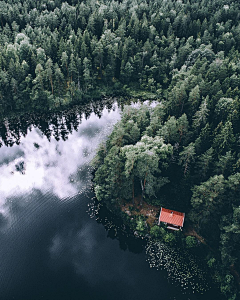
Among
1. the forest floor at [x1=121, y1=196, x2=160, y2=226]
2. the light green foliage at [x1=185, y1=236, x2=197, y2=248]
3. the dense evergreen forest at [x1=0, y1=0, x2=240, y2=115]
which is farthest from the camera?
the dense evergreen forest at [x1=0, y1=0, x2=240, y2=115]

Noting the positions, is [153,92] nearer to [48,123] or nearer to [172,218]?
[48,123]

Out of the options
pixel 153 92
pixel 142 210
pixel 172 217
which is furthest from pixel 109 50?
pixel 172 217

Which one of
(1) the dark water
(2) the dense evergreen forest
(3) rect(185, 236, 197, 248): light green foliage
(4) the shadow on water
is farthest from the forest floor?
(2) the dense evergreen forest

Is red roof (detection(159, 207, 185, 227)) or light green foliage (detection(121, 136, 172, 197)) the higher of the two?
light green foliage (detection(121, 136, 172, 197))

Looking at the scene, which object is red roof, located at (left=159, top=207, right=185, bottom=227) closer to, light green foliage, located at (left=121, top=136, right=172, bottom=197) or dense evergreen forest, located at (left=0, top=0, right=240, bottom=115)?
light green foliage, located at (left=121, top=136, right=172, bottom=197)

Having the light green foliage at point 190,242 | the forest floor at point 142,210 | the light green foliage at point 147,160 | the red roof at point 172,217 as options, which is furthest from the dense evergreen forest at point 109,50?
the light green foliage at point 190,242

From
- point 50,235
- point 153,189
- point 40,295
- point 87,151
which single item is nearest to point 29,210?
point 50,235
